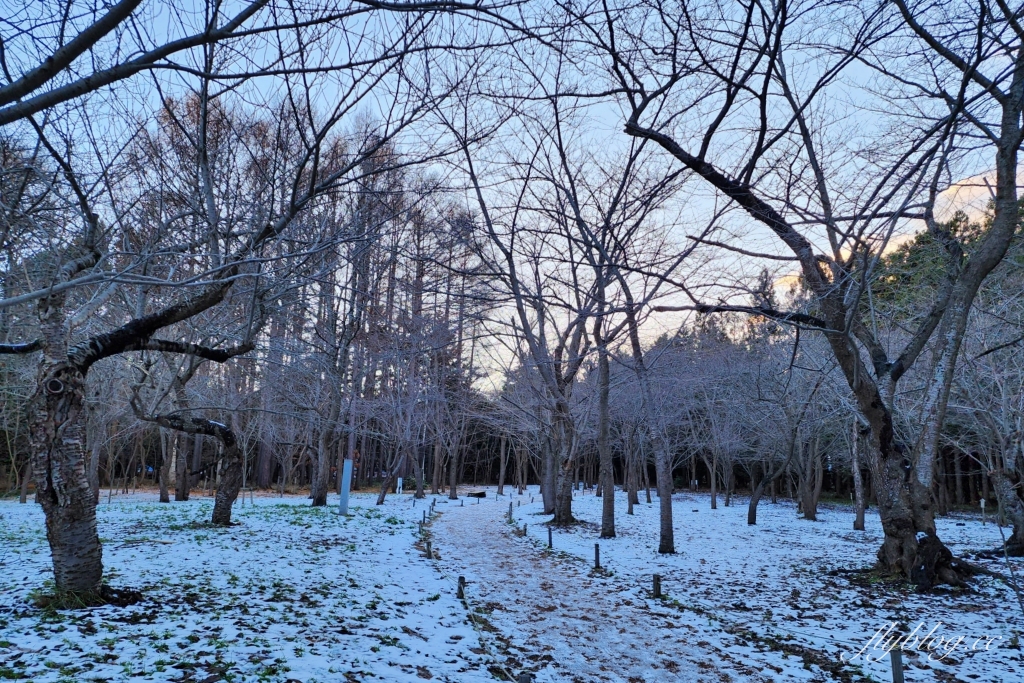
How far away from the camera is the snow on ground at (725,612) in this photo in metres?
5.79

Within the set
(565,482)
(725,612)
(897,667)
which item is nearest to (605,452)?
(565,482)

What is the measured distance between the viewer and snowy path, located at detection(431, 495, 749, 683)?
5688 millimetres

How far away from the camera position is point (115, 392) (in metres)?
21.0

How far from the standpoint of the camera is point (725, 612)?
7953 mm

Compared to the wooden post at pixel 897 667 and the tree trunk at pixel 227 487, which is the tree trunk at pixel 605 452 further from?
the wooden post at pixel 897 667

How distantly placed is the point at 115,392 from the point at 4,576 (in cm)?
1606

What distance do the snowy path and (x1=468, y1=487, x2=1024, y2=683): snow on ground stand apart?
0.08 feet

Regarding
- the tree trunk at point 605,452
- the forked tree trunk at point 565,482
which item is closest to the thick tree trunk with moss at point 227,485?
the forked tree trunk at point 565,482

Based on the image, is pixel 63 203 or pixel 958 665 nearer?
pixel 958 665

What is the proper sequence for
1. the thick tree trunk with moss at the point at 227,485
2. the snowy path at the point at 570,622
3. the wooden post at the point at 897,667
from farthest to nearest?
the thick tree trunk with moss at the point at 227,485 → the snowy path at the point at 570,622 → the wooden post at the point at 897,667

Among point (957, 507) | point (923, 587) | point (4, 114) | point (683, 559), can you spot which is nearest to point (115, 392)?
point (683, 559)

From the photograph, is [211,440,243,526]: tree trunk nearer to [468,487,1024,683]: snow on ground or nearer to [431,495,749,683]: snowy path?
[468,487,1024,683]: snow on ground

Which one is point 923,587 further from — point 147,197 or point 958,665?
point 147,197

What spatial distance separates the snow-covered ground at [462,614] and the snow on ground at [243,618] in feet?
0.09
